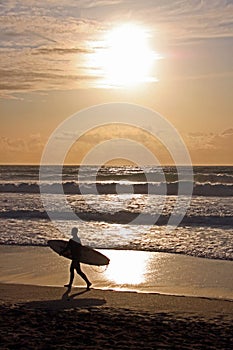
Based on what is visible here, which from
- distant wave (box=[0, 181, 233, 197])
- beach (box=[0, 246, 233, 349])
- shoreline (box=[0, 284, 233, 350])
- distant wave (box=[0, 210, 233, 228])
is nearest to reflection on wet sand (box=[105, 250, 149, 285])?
beach (box=[0, 246, 233, 349])

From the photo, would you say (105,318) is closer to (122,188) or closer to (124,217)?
(124,217)

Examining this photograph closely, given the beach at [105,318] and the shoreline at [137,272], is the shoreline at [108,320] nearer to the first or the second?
the beach at [105,318]

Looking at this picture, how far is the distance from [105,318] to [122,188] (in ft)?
154

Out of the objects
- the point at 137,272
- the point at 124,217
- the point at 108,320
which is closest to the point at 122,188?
the point at 124,217

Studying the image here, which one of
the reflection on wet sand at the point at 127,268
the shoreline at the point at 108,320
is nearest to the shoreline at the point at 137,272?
the reflection on wet sand at the point at 127,268

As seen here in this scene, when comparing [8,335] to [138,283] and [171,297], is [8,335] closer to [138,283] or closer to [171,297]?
[171,297]

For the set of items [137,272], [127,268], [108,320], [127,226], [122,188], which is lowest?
[108,320]

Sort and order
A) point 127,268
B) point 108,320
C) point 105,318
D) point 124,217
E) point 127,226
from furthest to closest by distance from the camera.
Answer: point 124,217, point 127,226, point 127,268, point 105,318, point 108,320

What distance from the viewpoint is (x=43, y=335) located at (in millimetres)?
9625

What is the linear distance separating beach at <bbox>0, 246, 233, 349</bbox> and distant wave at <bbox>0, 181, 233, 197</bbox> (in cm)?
3573

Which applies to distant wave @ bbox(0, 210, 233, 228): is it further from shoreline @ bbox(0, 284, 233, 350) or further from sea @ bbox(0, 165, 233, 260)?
shoreline @ bbox(0, 284, 233, 350)

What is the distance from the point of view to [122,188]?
189 ft

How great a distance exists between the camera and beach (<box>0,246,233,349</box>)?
9.32m

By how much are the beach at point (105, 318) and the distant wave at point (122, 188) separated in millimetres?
35729
